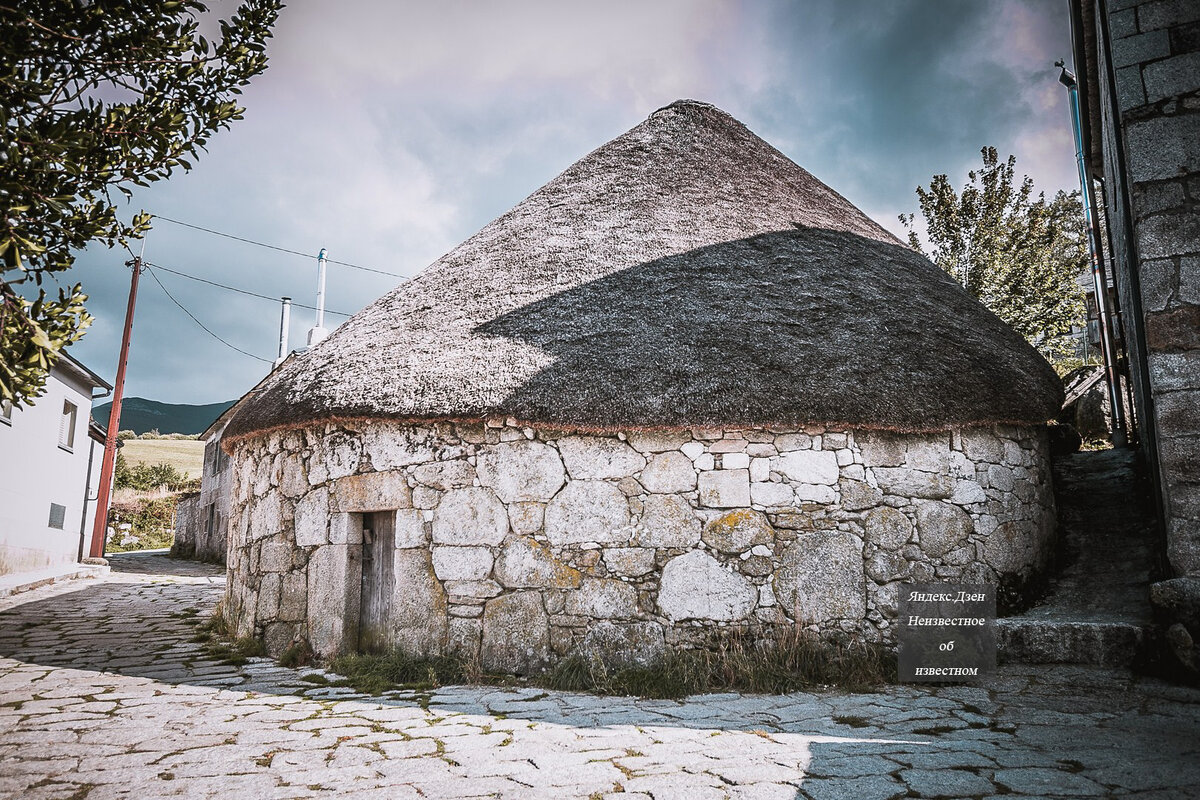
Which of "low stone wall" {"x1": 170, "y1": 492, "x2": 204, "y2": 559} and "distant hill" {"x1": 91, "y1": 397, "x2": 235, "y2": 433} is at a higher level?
"distant hill" {"x1": 91, "y1": 397, "x2": 235, "y2": 433}

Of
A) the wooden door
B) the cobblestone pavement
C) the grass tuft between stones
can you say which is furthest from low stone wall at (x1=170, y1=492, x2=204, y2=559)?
the grass tuft between stones

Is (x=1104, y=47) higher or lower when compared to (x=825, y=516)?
higher

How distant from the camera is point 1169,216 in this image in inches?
178

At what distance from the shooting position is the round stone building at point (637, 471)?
5066mm

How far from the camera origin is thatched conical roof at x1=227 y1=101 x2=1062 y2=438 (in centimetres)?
521

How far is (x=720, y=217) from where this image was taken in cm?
764

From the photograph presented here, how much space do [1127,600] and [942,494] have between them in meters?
1.41

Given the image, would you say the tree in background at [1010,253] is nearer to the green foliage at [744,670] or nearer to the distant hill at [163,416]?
the green foliage at [744,670]

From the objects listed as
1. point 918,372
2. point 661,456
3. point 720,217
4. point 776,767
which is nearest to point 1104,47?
point 918,372

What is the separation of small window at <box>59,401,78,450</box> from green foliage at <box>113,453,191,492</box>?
Answer: 434 inches

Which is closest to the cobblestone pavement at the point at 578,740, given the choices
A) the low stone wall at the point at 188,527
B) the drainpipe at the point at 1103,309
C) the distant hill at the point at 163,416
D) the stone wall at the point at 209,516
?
the drainpipe at the point at 1103,309

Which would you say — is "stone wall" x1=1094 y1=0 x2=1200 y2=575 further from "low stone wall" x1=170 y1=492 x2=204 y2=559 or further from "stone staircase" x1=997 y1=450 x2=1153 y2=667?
"low stone wall" x1=170 y1=492 x2=204 y2=559

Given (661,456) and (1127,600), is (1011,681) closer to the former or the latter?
(1127,600)

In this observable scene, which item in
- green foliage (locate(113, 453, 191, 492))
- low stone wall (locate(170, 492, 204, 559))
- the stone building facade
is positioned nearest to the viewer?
the stone building facade
